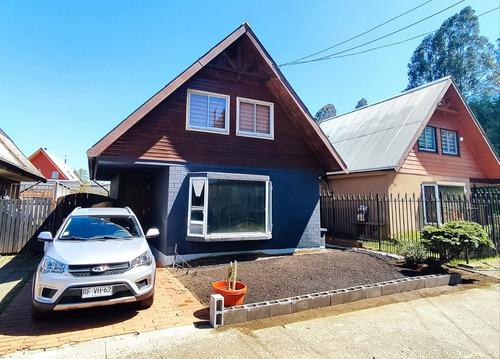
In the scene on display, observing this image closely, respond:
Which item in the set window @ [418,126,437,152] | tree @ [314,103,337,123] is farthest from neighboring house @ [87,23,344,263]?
tree @ [314,103,337,123]

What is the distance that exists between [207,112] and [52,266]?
6.27 metres

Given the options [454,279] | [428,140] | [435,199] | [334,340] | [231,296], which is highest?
[428,140]

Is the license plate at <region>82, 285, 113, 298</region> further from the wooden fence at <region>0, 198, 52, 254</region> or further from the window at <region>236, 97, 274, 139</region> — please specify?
the wooden fence at <region>0, 198, 52, 254</region>

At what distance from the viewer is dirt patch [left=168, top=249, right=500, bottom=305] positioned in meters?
5.88

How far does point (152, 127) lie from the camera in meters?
8.34

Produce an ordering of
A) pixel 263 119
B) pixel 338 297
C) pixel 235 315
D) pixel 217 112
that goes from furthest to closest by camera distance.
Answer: pixel 263 119
pixel 217 112
pixel 338 297
pixel 235 315

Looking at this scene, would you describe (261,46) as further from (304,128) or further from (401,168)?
(401,168)

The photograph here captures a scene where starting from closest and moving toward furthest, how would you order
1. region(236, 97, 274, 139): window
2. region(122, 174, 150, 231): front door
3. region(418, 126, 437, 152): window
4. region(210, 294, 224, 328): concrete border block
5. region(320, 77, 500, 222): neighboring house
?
1. region(210, 294, 224, 328): concrete border block
2. region(236, 97, 274, 139): window
3. region(122, 174, 150, 231): front door
4. region(320, 77, 500, 222): neighboring house
5. region(418, 126, 437, 152): window

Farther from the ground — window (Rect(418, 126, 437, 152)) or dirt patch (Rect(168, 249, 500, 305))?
window (Rect(418, 126, 437, 152))

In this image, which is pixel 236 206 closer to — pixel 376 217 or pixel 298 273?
pixel 298 273

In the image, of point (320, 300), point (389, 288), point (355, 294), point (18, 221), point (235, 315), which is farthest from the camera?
point (18, 221)

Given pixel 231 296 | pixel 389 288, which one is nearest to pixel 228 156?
pixel 231 296

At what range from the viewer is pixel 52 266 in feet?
13.9

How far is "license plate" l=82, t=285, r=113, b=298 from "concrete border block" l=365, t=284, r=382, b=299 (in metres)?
4.82
